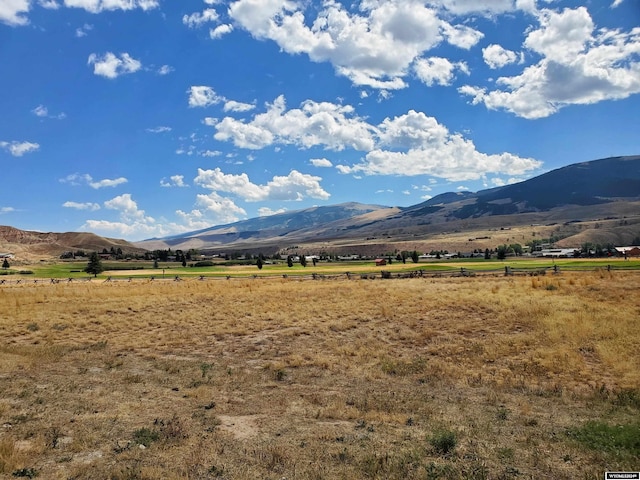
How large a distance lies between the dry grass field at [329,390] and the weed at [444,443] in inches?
1.3

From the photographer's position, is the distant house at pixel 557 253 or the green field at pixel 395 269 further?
the distant house at pixel 557 253

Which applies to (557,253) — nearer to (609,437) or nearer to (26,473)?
(609,437)

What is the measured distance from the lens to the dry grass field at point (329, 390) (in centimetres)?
938

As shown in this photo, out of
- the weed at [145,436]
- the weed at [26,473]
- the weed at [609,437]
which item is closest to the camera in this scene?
the weed at [26,473]

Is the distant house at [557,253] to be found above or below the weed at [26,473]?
below

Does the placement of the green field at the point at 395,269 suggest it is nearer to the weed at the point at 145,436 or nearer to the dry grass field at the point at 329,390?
the dry grass field at the point at 329,390

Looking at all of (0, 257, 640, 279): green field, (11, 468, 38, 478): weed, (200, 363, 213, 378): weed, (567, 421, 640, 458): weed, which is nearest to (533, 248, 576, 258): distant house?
(0, 257, 640, 279): green field

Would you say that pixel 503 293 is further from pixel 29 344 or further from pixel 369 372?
pixel 29 344

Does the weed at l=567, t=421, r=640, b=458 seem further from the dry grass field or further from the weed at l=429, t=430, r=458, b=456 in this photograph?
the weed at l=429, t=430, r=458, b=456

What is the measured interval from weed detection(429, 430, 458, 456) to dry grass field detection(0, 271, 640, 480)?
34mm

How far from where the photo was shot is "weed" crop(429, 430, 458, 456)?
977cm

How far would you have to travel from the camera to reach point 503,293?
1329 inches

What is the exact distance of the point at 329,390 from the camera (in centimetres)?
1541

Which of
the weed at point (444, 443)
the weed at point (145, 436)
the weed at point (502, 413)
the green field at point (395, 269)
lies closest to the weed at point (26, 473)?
the weed at point (145, 436)
